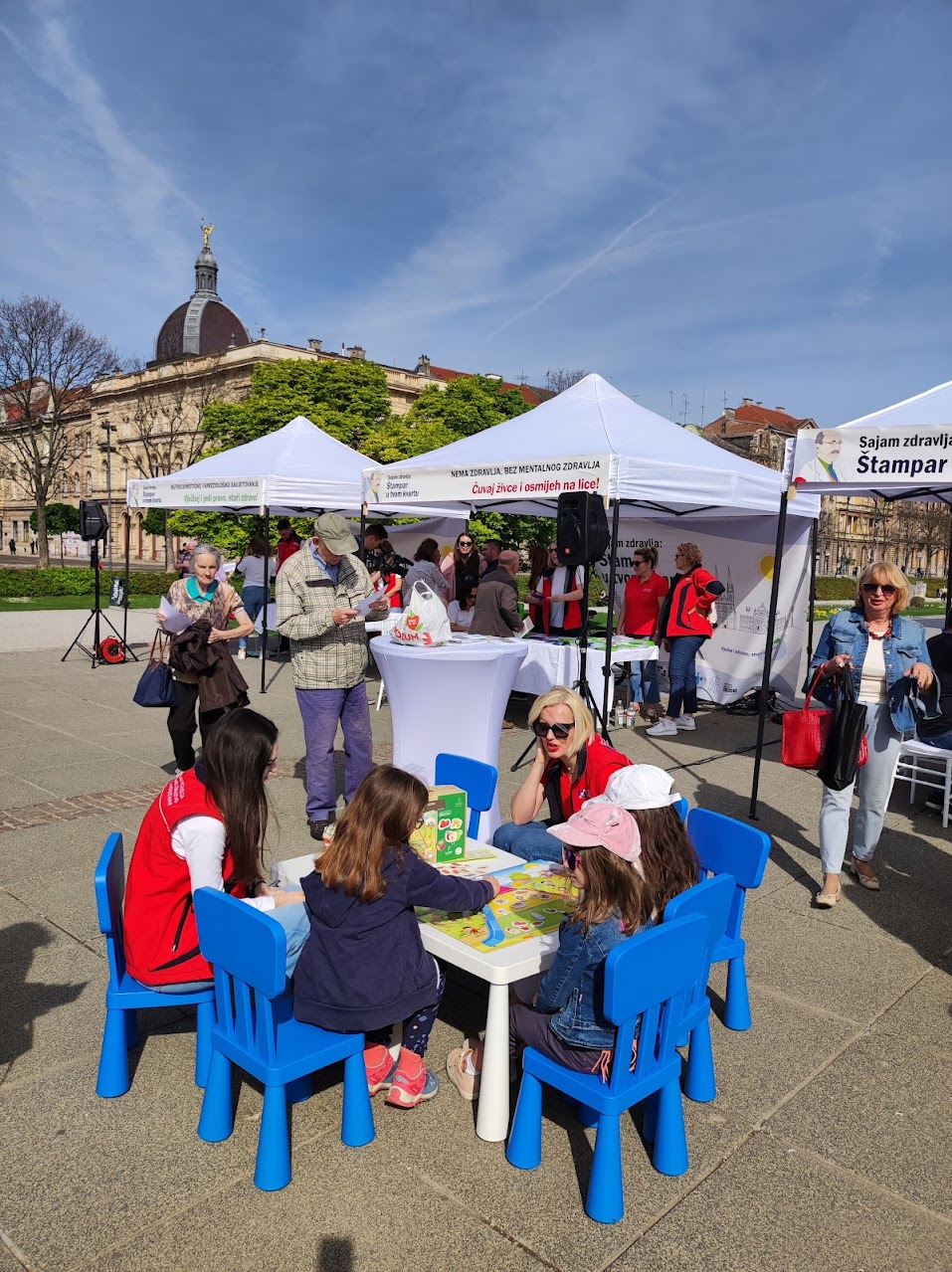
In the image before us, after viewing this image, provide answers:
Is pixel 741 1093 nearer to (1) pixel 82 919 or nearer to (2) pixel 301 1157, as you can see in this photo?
(2) pixel 301 1157

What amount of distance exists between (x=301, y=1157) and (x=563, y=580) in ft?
24.7

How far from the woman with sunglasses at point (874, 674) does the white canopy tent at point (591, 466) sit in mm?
2031

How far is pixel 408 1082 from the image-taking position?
294 centimetres

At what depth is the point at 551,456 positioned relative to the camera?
7.59 meters

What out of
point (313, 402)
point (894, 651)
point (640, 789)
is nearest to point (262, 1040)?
point (640, 789)

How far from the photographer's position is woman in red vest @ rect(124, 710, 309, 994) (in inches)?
112

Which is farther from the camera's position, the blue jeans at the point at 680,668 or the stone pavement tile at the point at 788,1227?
the blue jeans at the point at 680,668

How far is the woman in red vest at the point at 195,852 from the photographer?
2852 millimetres

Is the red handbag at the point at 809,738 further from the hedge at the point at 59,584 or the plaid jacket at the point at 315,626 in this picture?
the hedge at the point at 59,584

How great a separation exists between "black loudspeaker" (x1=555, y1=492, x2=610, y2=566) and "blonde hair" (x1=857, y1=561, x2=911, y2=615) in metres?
1.99

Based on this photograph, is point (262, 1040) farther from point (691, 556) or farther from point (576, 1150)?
point (691, 556)

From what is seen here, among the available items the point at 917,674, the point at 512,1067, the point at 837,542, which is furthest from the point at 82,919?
the point at 837,542

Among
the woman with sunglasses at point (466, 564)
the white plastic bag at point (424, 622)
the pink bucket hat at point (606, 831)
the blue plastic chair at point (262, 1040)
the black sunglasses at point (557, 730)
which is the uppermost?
the woman with sunglasses at point (466, 564)

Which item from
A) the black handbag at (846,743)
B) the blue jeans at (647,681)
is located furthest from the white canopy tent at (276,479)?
the black handbag at (846,743)
